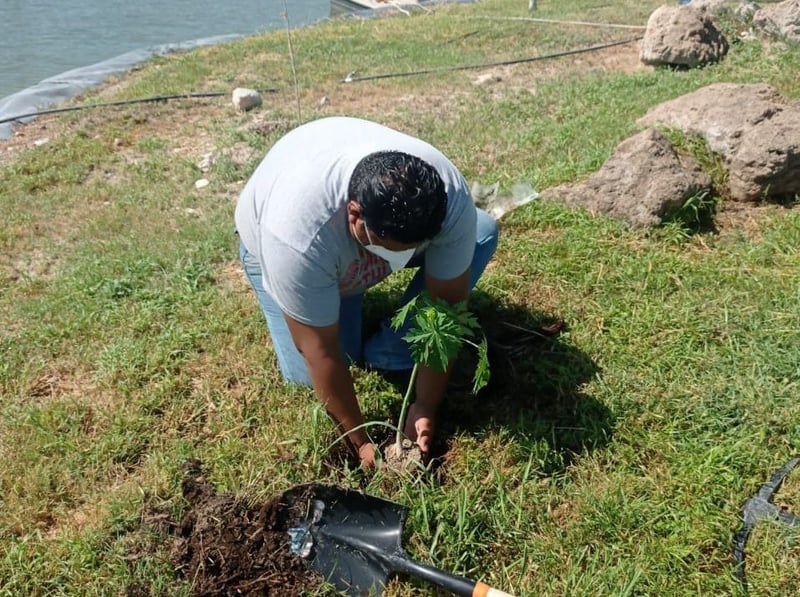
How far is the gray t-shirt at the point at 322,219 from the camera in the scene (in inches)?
77.5

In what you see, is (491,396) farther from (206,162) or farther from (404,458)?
(206,162)

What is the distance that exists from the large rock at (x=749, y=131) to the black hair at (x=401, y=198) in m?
2.55

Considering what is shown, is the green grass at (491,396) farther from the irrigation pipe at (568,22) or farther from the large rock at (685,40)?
the irrigation pipe at (568,22)

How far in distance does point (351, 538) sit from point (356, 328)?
0.87 meters

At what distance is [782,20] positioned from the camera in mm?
6004

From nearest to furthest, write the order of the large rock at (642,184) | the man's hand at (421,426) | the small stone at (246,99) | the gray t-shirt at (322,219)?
the gray t-shirt at (322,219)
the man's hand at (421,426)
the large rock at (642,184)
the small stone at (246,99)

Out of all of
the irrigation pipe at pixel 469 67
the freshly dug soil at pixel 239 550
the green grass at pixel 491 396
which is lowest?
the freshly dug soil at pixel 239 550

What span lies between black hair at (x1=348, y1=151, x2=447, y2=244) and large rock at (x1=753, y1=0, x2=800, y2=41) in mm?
5642

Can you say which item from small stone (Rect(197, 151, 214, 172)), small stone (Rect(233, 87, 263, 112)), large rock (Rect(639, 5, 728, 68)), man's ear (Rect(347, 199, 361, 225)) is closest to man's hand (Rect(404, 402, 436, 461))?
man's ear (Rect(347, 199, 361, 225))

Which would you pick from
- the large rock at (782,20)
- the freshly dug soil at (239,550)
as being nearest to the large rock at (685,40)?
the large rock at (782,20)

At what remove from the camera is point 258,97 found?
6.55 meters

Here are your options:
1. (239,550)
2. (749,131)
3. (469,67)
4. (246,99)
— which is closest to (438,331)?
(239,550)

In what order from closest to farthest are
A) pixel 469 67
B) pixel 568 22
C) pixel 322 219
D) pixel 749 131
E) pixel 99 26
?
pixel 322 219, pixel 749 131, pixel 469 67, pixel 568 22, pixel 99 26

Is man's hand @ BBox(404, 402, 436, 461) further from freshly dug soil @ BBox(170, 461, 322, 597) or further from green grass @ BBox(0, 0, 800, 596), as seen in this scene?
freshly dug soil @ BBox(170, 461, 322, 597)
